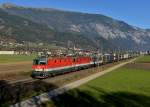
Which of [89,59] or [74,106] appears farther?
[89,59]

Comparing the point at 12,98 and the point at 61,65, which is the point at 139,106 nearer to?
the point at 12,98

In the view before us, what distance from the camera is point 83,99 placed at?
35750mm

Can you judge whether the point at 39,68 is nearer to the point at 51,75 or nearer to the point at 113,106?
the point at 51,75

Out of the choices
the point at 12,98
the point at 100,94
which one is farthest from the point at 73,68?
the point at 12,98

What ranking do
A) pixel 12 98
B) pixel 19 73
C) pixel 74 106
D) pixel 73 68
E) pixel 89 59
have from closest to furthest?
pixel 74 106
pixel 12 98
pixel 19 73
pixel 73 68
pixel 89 59

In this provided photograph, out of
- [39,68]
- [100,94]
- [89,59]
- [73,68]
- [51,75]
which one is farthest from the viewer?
[89,59]

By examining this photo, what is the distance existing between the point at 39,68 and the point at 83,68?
125ft

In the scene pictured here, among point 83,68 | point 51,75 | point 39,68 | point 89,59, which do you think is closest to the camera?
point 39,68

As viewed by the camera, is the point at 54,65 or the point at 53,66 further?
the point at 54,65

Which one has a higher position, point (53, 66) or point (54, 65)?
point (54, 65)

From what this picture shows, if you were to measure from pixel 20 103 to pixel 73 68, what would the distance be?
58.3 metres

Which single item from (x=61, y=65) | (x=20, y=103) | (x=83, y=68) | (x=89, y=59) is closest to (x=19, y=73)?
(x=61, y=65)

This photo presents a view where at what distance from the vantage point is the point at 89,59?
112 metres

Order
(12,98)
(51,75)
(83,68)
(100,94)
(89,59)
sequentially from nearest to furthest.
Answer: (12,98) → (100,94) → (51,75) → (83,68) → (89,59)
